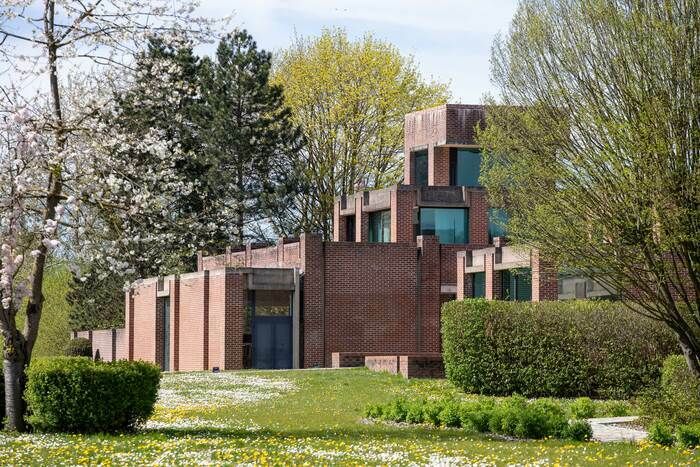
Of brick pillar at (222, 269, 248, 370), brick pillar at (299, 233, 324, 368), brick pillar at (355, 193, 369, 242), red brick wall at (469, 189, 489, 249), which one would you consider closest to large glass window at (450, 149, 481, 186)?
red brick wall at (469, 189, 489, 249)

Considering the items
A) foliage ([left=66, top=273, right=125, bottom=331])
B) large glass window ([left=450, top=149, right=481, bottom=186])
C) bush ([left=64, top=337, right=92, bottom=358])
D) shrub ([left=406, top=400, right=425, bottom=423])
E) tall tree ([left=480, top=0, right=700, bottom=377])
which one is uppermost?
large glass window ([left=450, top=149, right=481, bottom=186])

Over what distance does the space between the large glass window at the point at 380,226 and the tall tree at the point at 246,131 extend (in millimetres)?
6949

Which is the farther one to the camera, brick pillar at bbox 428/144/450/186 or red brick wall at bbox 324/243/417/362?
brick pillar at bbox 428/144/450/186

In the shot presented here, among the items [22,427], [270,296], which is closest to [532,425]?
[22,427]

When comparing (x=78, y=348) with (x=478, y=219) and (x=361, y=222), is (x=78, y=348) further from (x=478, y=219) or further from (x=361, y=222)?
(x=478, y=219)

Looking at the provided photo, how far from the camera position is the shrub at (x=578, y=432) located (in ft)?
59.4

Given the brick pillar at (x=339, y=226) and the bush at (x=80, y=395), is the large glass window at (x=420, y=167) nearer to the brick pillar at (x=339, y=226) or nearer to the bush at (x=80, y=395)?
the brick pillar at (x=339, y=226)

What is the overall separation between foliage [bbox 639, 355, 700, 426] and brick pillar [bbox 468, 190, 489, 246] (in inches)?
1157

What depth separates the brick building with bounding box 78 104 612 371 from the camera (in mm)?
47000

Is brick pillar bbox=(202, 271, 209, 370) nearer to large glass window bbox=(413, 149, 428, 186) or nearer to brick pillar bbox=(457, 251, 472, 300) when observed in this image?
brick pillar bbox=(457, 251, 472, 300)

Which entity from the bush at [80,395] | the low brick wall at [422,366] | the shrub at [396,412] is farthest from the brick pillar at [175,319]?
the bush at [80,395]

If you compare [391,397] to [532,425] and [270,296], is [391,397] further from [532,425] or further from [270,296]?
[270,296]

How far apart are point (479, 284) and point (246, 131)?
18585 mm

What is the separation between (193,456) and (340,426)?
592 centimetres
